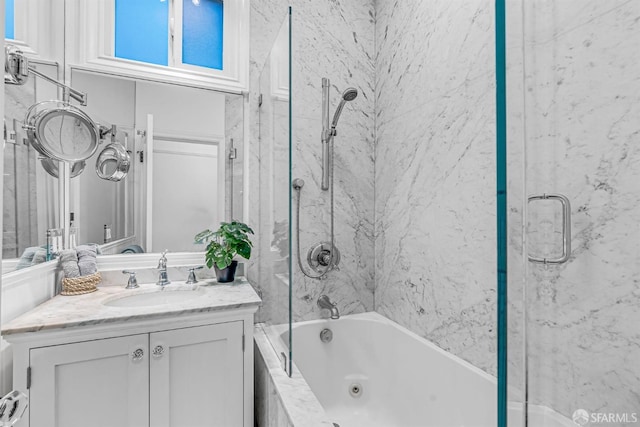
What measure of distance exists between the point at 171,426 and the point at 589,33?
193 centimetres

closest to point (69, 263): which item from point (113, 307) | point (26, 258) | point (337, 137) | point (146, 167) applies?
point (26, 258)

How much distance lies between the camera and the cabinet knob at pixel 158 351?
3.99 ft

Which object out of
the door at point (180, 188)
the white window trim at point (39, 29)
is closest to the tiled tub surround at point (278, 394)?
the door at point (180, 188)

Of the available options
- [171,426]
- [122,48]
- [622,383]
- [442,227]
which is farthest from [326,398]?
[122,48]

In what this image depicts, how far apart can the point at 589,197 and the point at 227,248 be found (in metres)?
1.43

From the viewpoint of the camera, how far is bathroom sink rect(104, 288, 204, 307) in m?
1.46

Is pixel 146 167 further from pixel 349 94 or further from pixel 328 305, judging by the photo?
pixel 328 305

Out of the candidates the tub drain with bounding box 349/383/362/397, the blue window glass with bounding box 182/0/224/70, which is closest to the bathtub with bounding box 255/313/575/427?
the tub drain with bounding box 349/383/362/397

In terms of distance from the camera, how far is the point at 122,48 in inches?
64.2

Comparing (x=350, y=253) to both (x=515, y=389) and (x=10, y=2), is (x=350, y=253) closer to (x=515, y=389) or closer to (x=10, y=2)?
(x=515, y=389)

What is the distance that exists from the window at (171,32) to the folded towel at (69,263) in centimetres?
100

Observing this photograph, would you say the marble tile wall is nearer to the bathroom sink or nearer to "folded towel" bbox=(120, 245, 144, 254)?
the bathroom sink

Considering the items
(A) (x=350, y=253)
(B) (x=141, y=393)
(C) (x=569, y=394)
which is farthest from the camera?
(A) (x=350, y=253)

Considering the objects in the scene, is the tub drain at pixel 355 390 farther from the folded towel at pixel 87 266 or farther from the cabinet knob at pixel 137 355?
the folded towel at pixel 87 266
